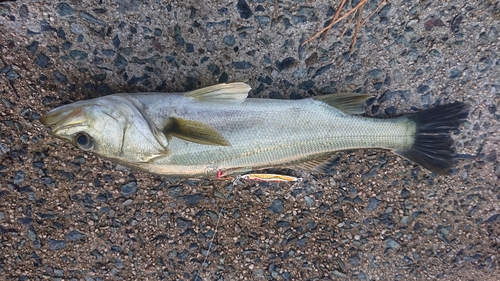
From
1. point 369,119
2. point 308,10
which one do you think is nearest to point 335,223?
point 369,119

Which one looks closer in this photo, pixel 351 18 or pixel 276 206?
pixel 351 18

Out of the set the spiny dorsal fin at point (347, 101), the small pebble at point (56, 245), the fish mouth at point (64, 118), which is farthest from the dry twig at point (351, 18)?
the small pebble at point (56, 245)

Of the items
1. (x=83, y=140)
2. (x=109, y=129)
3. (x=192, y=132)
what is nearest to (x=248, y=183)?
(x=192, y=132)

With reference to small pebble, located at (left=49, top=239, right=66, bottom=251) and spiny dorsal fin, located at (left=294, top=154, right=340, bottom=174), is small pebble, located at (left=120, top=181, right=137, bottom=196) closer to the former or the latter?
small pebble, located at (left=49, top=239, right=66, bottom=251)

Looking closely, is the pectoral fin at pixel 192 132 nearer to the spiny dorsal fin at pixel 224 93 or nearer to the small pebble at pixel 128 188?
the spiny dorsal fin at pixel 224 93

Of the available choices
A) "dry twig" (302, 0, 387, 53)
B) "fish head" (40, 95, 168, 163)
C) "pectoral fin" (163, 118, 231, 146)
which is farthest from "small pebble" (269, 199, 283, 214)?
"dry twig" (302, 0, 387, 53)

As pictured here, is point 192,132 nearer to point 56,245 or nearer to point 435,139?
point 56,245

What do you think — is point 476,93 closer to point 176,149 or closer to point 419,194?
point 419,194
